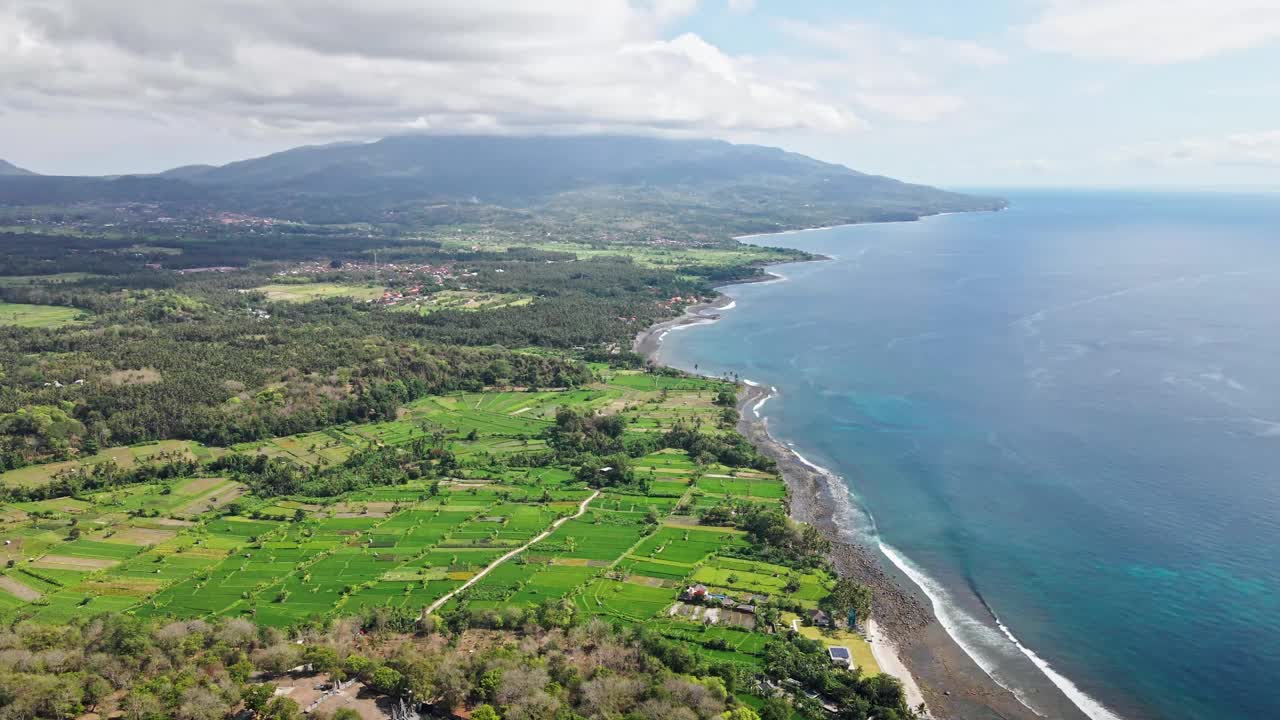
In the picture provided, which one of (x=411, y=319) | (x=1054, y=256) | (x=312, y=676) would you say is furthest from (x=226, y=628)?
(x=1054, y=256)

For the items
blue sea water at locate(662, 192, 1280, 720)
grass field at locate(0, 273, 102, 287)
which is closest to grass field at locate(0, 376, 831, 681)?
blue sea water at locate(662, 192, 1280, 720)

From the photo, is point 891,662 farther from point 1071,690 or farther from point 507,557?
point 507,557

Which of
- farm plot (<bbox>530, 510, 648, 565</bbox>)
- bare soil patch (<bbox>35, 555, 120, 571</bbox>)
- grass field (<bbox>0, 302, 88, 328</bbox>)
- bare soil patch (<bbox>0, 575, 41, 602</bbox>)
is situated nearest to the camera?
bare soil patch (<bbox>0, 575, 41, 602</bbox>)

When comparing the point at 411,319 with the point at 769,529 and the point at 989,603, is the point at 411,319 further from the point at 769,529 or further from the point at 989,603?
the point at 989,603

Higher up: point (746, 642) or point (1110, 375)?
point (1110, 375)

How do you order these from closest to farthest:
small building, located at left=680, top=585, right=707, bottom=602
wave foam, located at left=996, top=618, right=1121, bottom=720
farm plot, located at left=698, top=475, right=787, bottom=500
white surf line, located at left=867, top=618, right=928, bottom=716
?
1. wave foam, located at left=996, top=618, right=1121, bottom=720
2. white surf line, located at left=867, top=618, right=928, bottom=716
3. small building, located at left=680, top=585, right=707, bottom=602
4. farm plot, located at left=698, top=475, right=787, bottom=500

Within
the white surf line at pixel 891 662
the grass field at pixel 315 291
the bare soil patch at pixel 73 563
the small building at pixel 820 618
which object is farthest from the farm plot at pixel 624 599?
the grass field at pixel 315 291

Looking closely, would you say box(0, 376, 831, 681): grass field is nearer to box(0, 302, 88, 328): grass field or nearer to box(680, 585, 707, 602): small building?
box(680, 585, 707, 602): small building
